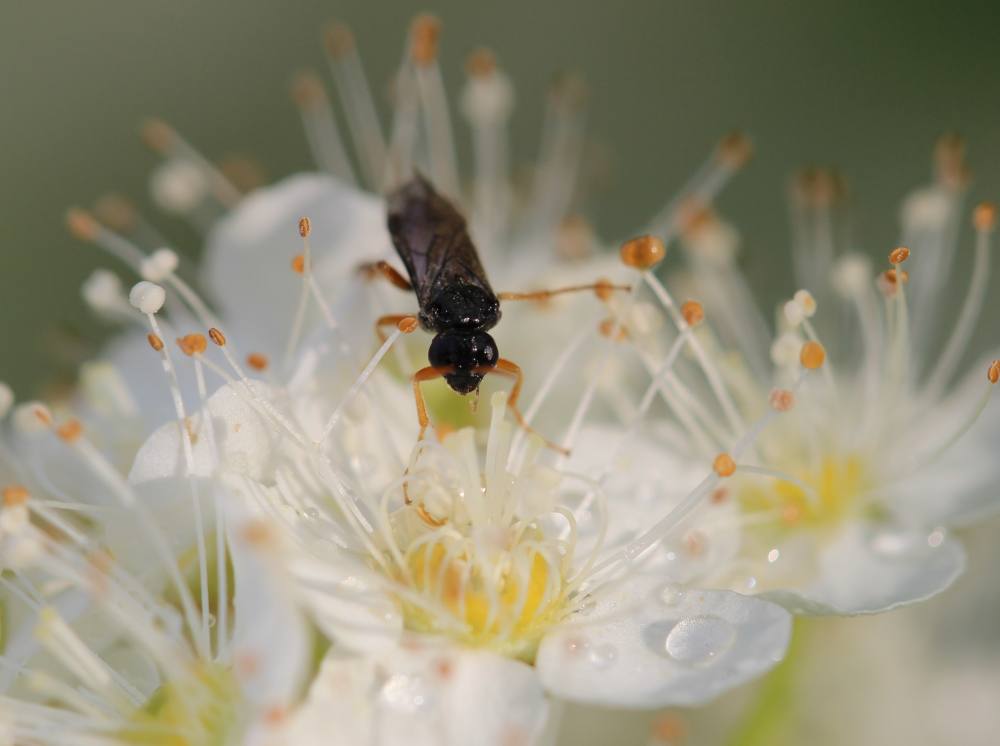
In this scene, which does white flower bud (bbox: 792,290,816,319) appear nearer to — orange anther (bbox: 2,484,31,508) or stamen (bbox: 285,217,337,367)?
stamen (bbox: 285,217,337,367)

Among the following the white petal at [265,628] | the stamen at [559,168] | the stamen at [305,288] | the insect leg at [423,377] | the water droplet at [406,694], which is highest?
the stamen at [559,168]

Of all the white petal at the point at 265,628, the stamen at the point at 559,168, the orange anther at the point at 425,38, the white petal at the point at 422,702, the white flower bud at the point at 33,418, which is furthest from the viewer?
the stamen at the point at 559,168

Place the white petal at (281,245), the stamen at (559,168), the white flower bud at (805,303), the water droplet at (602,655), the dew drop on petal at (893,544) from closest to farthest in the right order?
the water droplet at (602,655) → the white flower bud at (805,303) → the dew drop on petal at (893,544) → the white petal at (281,245) → the stamen at (559,168)

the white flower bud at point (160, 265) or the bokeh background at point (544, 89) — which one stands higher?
the bokeh background at point (544, 89)

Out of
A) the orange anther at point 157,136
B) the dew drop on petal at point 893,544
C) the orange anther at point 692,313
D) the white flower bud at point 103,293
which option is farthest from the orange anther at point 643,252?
the orange anther at point 157,136

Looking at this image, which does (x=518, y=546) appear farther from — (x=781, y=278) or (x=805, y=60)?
(x=805, y=60)

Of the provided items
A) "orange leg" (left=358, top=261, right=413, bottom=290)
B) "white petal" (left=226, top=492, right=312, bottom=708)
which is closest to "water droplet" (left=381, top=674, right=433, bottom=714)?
"white petal" (left=226, top=492, right=312, bottom=708)

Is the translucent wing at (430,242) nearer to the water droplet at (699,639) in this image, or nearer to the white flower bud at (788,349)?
the white flower bud at (788,349)
